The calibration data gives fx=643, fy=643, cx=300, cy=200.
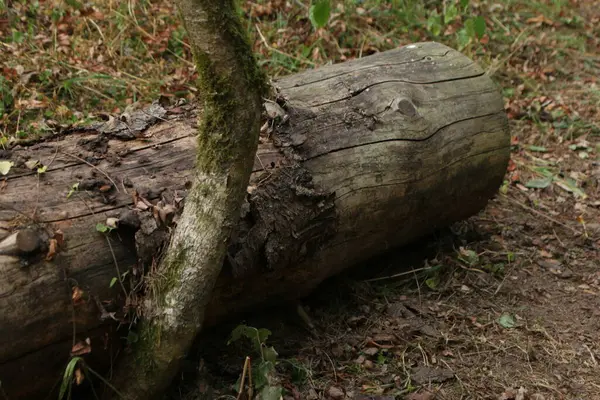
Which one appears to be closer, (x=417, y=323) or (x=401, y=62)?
(x=417, y=323)

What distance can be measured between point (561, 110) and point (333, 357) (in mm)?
3973

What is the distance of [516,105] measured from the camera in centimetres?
608

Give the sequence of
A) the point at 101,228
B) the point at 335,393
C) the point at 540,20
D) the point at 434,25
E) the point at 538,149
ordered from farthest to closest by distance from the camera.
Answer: the point at 540,20, the point at 434,25, the point at 538,149, the point at 335,393, the point at 101,228

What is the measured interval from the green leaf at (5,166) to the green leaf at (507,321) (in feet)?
8.81

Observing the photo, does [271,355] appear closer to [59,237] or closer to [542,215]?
[59,237]

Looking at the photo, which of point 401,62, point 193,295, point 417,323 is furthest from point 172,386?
point 401,62

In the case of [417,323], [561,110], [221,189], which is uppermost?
[221,189]

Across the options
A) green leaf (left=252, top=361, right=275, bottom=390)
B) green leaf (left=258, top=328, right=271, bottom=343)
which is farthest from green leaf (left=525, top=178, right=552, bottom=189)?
green leaf (left=252, top=361, right=275, bottom=390)

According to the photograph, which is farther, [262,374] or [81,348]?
[262,374]

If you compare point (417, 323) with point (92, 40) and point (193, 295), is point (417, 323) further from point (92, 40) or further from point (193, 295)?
point (92, 40)

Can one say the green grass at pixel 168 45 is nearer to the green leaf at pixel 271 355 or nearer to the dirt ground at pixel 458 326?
the dirt ground at pixel 458 326

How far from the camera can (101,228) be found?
2.57 metres

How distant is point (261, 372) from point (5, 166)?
137cm

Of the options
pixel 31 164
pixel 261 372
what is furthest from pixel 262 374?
pixel 31 164
